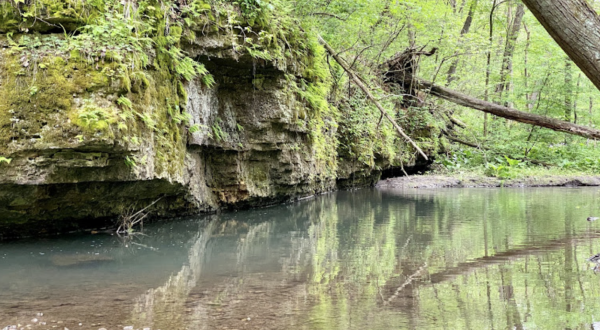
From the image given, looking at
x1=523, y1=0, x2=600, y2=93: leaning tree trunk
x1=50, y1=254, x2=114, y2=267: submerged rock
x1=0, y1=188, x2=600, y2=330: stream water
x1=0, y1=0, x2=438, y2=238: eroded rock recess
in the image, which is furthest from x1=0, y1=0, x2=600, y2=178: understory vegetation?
x1=523, y1=0, x2=600, y2=93: leaning tree trunk

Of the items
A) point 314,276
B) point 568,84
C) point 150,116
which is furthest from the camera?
point 568,84

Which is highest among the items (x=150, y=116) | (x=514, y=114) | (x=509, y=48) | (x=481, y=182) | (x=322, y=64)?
(x=509, y=48)

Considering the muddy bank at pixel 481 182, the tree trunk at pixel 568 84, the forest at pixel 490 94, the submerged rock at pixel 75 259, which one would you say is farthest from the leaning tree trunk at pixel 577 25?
the tree trunk at pixel 568 84

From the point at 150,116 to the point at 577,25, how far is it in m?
6.19

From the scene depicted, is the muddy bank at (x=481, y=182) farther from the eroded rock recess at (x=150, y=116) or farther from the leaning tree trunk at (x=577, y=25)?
the leaning tree trunk at (x=577, y=25)

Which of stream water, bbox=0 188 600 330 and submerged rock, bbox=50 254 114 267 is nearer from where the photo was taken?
stream water, bbox=0 188 600 330

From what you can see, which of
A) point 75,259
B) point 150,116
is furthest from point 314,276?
point 150,116

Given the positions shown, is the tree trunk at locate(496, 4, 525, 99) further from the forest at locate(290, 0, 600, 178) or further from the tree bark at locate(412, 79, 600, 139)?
the tree bark at locate(412, 79, 600, 139)

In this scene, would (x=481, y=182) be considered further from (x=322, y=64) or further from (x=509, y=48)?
(x=322, y=64)

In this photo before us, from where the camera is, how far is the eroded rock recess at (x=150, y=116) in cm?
625

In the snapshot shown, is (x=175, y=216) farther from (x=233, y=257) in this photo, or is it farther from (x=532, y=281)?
(x=532, y=281)

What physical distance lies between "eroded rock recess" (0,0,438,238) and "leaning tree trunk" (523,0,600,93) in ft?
17.8

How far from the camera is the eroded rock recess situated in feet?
20.5

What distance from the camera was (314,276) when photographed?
5172 mm
